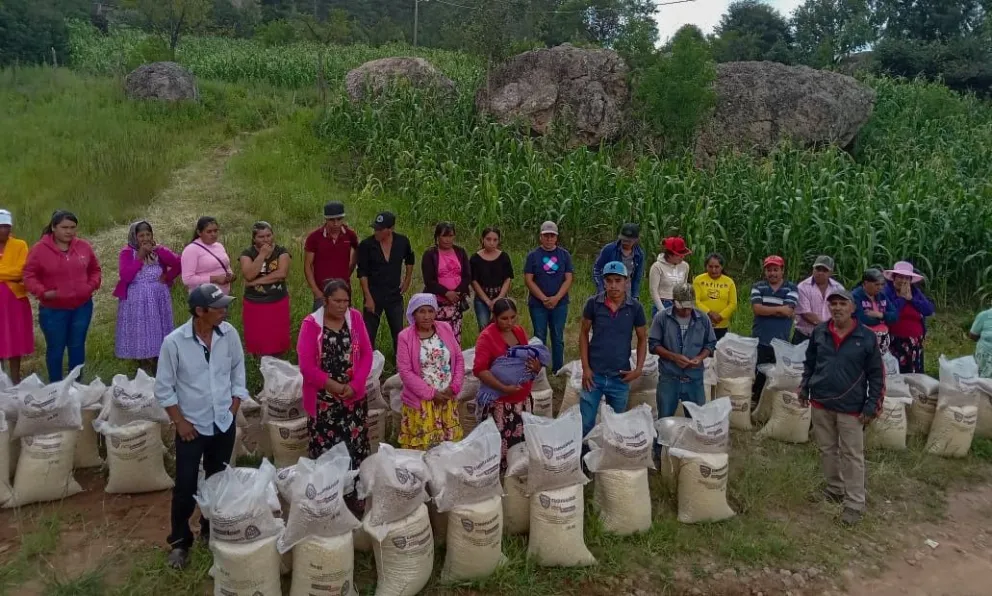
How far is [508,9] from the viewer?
14.6m

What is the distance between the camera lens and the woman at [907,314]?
18.8ft

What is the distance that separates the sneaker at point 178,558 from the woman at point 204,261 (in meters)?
2.23

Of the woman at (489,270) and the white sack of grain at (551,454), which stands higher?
the woman at (489,270)

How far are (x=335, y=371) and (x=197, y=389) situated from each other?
77cm

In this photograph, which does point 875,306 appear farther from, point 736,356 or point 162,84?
point 162,84

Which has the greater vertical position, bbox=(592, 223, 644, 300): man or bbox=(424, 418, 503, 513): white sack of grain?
bbox=(592, 223, 644, 300): man

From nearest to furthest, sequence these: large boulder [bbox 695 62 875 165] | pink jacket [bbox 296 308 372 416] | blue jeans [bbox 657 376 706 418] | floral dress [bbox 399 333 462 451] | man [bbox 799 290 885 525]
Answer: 1. pink jacket [bbox 296 308 372 416]
2. floral dress [bbox 399 333 462 451]
3. man [bbox 799 290 885 525]
4. blue jeans [bbox 657 376 706 418]
5. large boulder [bbox 695 62 875 165]

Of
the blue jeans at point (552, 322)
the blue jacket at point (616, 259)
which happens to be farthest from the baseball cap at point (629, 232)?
the blue jeans at point (552, 322)

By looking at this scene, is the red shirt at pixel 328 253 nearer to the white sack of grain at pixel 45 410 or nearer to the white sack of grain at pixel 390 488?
the white sack of grain at pixel 45 410

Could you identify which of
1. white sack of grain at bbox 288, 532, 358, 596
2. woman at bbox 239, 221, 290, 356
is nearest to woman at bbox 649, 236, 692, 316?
woman at bbox 239, 221, 290, 356

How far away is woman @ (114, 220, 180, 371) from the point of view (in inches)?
215

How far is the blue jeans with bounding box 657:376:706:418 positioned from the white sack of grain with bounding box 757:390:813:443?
100 cm

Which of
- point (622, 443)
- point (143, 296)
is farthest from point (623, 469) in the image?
point (143, 296)

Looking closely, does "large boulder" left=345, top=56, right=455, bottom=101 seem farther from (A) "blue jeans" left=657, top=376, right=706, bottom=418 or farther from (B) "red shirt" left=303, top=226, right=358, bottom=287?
(A) "blue jeans" left=657, top=376, right=706, bottom=418
